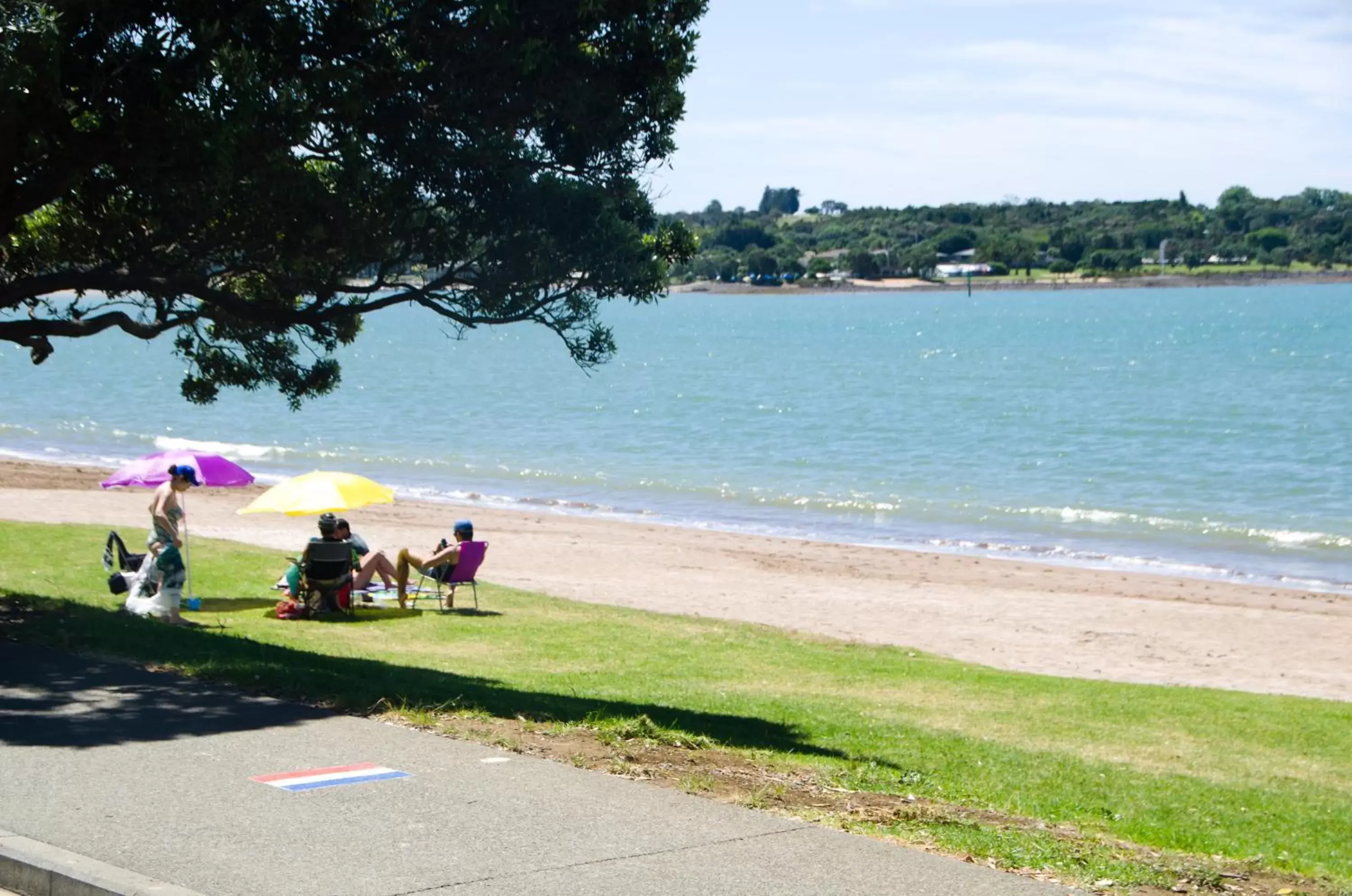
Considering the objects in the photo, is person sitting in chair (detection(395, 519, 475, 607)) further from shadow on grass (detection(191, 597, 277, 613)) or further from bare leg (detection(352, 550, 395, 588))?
shadow on grass (detection(191, 597, 277, 613))

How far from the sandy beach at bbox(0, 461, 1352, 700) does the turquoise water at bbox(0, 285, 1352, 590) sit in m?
2.90

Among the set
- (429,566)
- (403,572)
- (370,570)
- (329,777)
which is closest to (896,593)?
(429,566)

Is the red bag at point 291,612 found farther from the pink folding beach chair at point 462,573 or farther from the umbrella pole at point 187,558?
the pink folding beach chair at point 462,573

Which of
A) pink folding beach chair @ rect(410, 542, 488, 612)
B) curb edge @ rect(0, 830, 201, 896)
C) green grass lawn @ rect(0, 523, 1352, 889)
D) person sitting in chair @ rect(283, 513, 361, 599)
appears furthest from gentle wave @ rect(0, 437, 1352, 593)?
curb edge @ rect(0, 830, 201, 896)

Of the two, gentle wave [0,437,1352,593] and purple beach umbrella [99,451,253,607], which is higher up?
purple beach umbrella [99,451,253,607]

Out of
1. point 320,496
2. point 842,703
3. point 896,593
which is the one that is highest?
point 320,496

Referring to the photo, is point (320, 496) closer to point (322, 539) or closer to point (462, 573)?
point (322, 539)

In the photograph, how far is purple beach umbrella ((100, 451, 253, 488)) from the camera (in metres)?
16.0

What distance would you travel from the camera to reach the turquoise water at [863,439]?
31484 mm

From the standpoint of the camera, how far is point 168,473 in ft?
52.1

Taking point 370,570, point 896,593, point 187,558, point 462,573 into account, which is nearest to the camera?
point 187,558

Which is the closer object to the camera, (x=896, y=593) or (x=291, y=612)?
(x=291, y=612)

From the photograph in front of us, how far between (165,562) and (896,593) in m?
11.6

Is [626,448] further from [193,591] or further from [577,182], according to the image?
[577,182]
